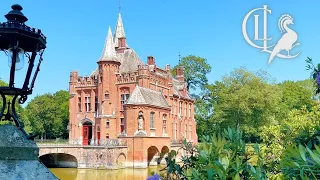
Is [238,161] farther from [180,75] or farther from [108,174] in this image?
[180,75]

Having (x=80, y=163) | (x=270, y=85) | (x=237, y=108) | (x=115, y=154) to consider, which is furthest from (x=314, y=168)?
(x=270, y=85)

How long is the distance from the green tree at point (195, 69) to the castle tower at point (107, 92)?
16460mm

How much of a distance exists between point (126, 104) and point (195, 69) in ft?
66.3

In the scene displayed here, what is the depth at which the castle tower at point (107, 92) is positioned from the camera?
94.0ft

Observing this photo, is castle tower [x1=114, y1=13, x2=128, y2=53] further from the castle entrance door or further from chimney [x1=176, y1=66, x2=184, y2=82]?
chimney [x1=176, y1=66, x2=184, y2=82]

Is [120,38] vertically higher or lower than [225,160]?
higher

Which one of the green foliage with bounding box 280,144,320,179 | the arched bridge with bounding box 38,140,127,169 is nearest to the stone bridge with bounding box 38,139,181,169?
the arched bridge with bounding box 38,140,127,169

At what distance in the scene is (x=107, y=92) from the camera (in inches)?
1139

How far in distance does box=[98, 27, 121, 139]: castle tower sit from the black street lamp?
25.9 m

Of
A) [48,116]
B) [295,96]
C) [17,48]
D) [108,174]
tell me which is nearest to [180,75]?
[295,96]

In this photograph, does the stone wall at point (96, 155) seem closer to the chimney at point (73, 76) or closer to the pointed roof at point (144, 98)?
the pointed roof at point (144, 98)

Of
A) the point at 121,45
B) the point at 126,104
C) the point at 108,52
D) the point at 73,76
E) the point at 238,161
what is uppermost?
the point at 121,45

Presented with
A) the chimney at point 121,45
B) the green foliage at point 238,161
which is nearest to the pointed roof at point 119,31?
the chimney at point 121,45

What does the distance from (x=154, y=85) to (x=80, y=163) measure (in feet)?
30.3
